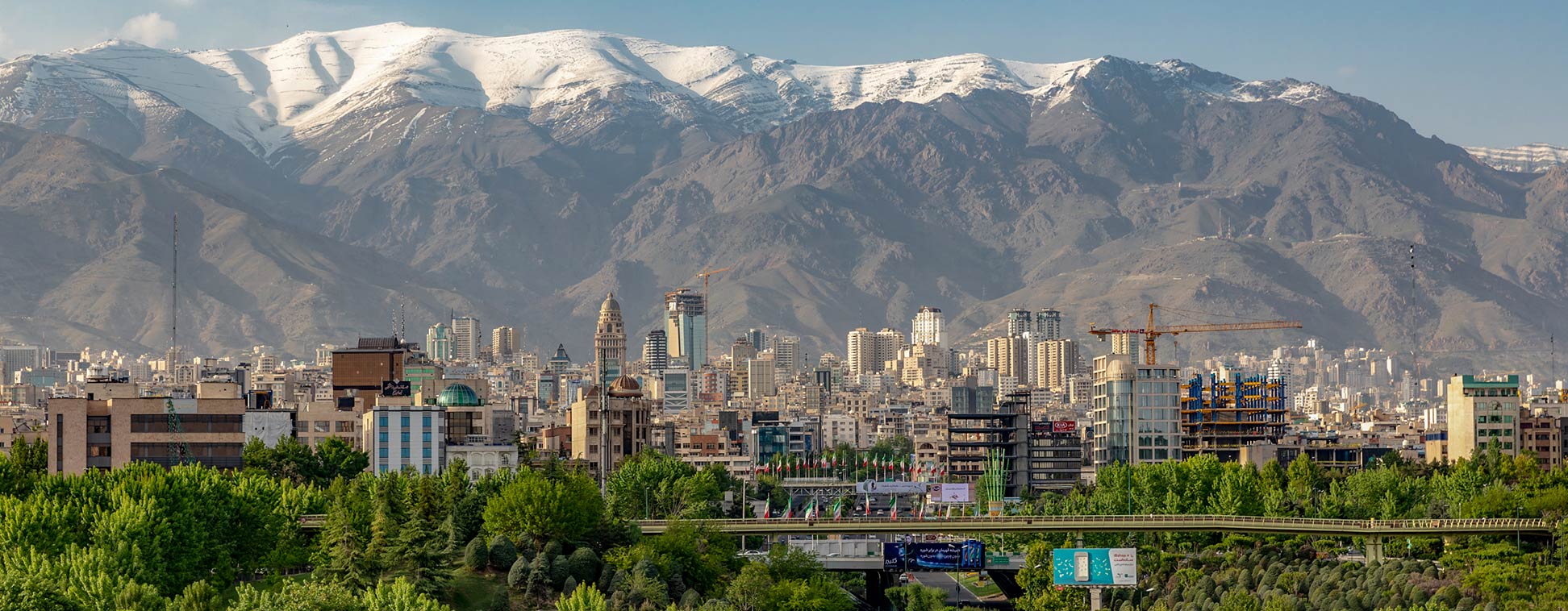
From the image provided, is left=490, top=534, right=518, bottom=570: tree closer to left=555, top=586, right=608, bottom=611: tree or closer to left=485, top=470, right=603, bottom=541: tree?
left=485, top=470, right=603, bottom=541: tree

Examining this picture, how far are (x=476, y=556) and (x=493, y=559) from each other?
2013 millimetres

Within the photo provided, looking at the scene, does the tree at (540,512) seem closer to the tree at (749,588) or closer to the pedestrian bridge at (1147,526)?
the pedestrian bridge at (1147,526)

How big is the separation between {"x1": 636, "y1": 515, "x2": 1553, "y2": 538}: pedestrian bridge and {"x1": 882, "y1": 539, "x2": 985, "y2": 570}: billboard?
4.75 ft

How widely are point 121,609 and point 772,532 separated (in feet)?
247

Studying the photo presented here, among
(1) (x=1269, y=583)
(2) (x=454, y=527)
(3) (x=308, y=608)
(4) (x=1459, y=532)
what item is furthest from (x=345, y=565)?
(4) (x=1459, y=532)

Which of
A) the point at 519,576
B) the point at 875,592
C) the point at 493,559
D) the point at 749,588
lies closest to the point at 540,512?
the point at 493,559

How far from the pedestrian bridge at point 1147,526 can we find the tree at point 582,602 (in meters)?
36.5

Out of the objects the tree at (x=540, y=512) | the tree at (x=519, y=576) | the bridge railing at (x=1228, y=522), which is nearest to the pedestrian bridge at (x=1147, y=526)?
the bridge railing at (x=1228, y=522)

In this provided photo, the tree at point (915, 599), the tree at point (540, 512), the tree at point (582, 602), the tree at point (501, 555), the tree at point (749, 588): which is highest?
the tree at point (540, 512)

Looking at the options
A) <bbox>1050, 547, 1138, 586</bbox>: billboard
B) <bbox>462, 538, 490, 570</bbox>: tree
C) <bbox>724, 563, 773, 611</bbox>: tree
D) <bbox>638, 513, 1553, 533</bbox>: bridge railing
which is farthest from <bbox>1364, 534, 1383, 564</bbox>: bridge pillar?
<bbox>462, 538, 490, 570</bbox>: tree

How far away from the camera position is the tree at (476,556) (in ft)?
526

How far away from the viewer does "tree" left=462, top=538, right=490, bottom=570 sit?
160 metres

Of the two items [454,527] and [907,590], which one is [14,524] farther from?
[907,590]

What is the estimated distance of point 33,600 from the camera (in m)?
123
